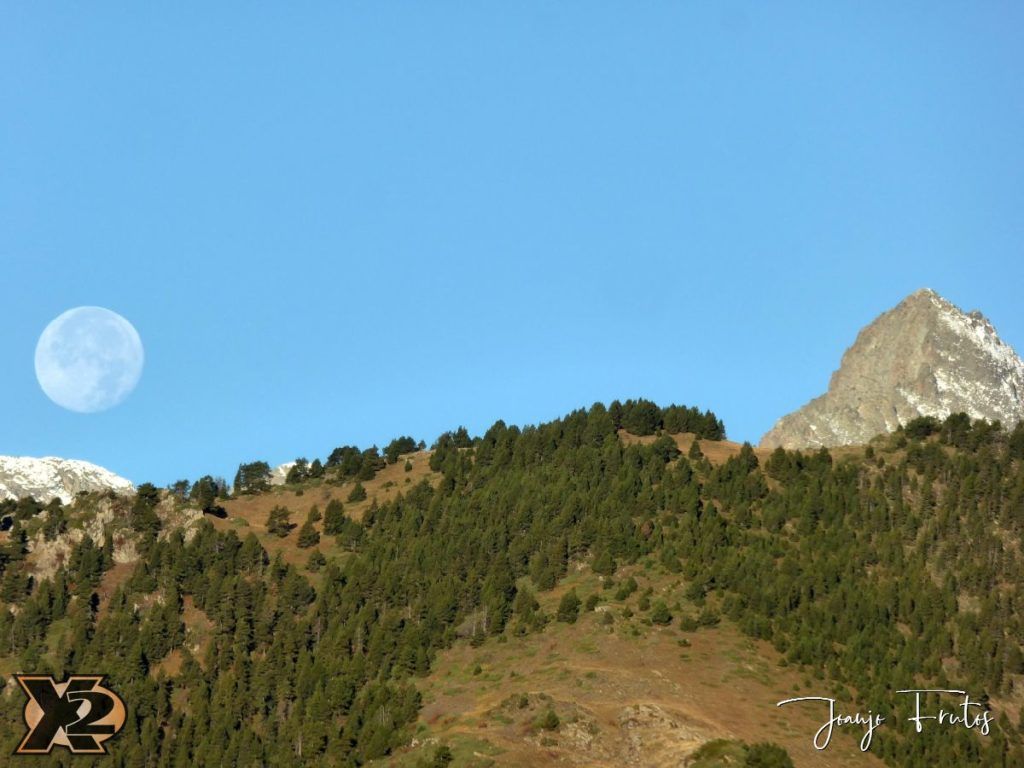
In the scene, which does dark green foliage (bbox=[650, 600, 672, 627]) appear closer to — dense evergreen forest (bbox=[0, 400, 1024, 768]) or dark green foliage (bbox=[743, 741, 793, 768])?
dense evergreen forest (bbox=[0, 400, 1024, 768])

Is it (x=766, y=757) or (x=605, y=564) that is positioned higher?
(x=605, y=564)

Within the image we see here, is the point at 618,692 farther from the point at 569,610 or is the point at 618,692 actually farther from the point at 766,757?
the point at 569,610

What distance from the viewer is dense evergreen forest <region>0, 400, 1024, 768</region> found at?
473ft

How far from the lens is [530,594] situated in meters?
163

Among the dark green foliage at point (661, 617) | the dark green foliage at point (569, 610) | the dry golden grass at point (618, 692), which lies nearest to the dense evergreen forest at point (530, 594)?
the dark green foliage at point (661, 617)

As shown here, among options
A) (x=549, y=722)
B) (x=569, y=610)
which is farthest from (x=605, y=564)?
(x=549, y=722)

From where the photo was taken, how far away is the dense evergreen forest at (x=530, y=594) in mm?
144250

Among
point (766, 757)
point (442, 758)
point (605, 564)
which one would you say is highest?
point (605, 564)

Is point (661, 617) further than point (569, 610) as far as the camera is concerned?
No

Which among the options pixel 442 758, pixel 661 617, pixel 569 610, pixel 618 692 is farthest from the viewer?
pixel 569 610

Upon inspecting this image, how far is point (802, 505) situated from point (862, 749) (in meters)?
58.4

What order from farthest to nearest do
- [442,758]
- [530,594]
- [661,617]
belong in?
[530,594], [661,617], [442,758]

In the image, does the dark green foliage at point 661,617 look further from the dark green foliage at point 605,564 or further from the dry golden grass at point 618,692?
the dark green foliage at point 605,564

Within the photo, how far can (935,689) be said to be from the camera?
14238 cm
